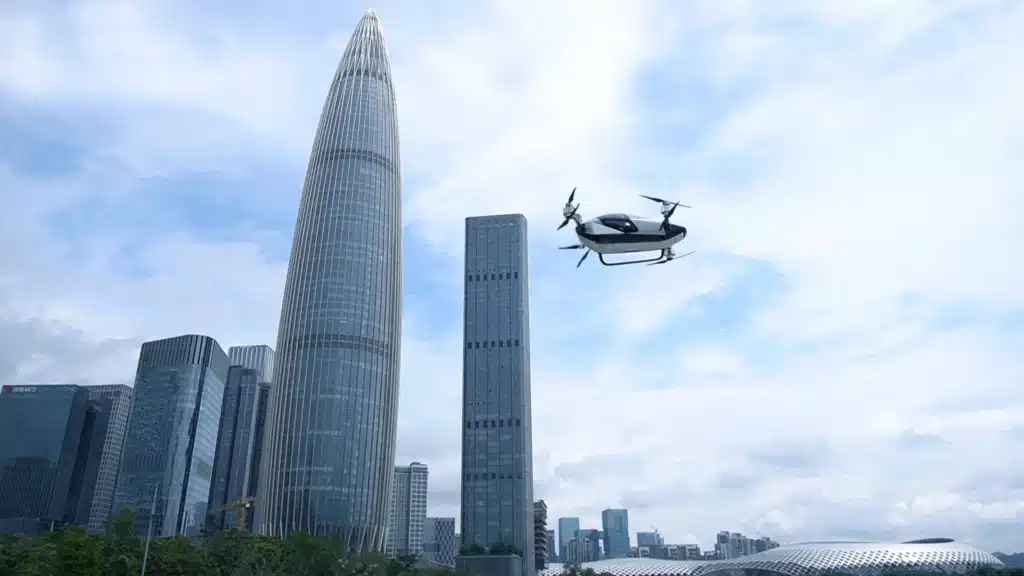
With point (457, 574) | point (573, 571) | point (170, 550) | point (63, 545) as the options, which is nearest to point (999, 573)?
point (573, 571)

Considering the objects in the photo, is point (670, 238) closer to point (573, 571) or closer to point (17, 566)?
point (17, 566)

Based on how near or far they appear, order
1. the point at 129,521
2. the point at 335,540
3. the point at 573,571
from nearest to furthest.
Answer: the point at 129,521 → the point at 335,540 → the point at 573,571

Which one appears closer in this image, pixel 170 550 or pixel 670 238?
pixel 670 238

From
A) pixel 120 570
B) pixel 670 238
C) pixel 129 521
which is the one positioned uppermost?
pixel 670 238

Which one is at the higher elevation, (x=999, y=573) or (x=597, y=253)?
(x=597, y=253)

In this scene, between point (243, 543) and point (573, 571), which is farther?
point (573, 571)

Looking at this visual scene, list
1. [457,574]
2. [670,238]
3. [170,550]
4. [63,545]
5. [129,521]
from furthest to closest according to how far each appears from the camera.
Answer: [457,574]
[129,521]
[170,550]
[63,545]
[670,238]

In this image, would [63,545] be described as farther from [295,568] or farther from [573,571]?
[573,571]

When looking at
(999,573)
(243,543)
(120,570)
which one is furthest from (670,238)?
(999,573)

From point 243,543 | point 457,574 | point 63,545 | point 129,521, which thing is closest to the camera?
point 63,545

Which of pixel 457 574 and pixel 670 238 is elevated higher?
pixel 670 238
